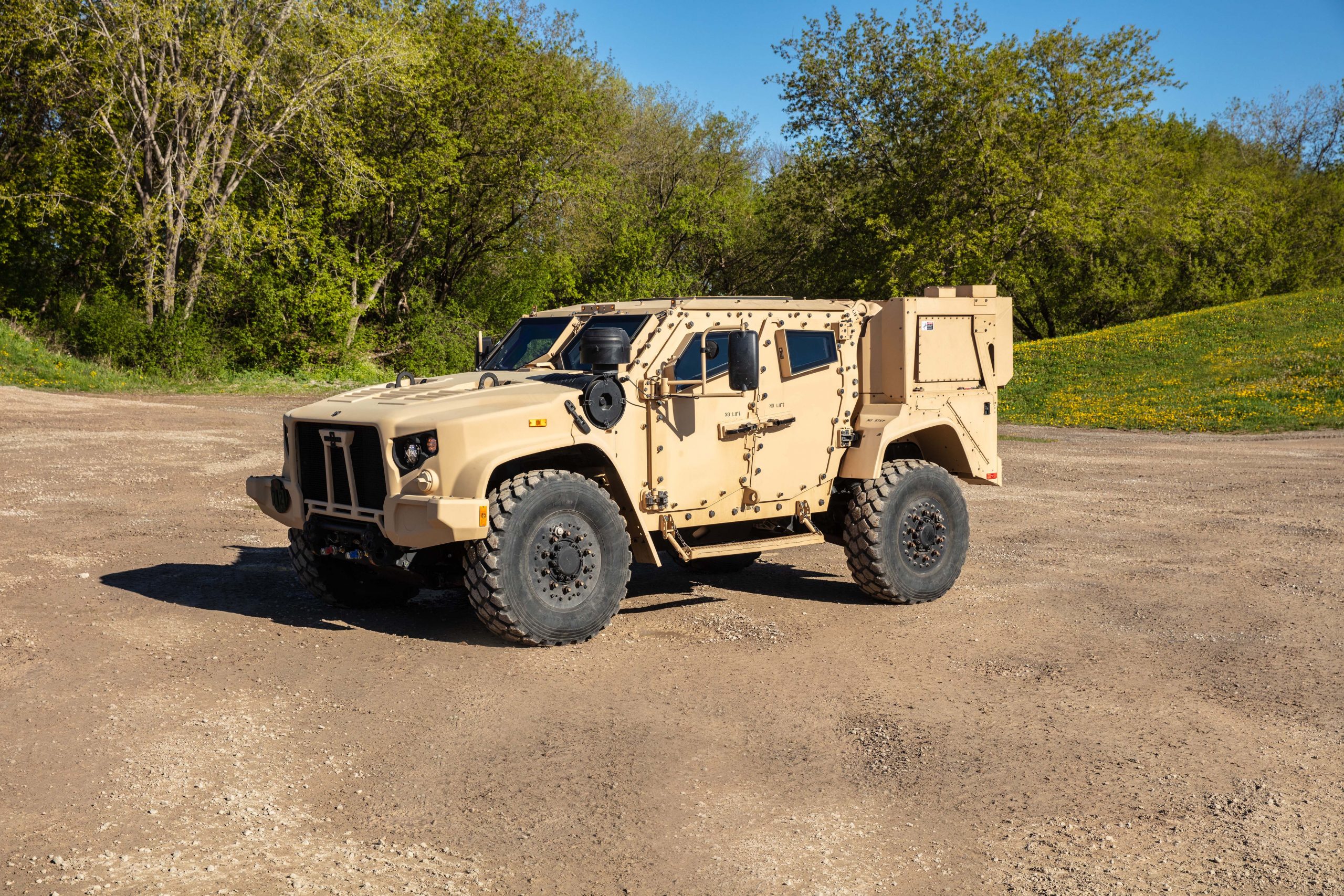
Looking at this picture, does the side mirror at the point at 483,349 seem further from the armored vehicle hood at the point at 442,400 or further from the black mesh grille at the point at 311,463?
the black mesh grille at the point at 311,463

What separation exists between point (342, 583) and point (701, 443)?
2843 millimetres

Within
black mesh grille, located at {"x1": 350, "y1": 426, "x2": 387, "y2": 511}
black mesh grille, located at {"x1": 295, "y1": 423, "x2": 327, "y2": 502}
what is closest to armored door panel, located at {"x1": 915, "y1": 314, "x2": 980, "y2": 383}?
black mesh grille, located at {"x1": 350, "y1": 426, "x2": 387, "y2": 511}

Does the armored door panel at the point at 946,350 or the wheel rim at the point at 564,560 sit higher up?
the armored door panel at the point at 946,350

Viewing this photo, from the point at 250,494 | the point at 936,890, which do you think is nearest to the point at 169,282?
the point at 250,494

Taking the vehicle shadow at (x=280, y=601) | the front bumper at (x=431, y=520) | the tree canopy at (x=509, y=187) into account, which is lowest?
the vehicle shadow at (x=280, y=601)

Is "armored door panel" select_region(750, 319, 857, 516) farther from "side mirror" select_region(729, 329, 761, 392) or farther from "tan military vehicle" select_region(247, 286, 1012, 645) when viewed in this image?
"side mirror" select_region(729, 329, 761, 392)

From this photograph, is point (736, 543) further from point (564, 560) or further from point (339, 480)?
point (339, 480)

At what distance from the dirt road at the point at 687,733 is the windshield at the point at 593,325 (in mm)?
1910

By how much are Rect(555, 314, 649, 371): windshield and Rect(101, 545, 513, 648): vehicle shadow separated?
6.41 ft

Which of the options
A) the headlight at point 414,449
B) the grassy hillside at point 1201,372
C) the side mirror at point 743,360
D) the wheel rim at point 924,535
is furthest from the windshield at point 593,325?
the grassy hillside at point 1201,372

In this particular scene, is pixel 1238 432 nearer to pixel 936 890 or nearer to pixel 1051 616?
pixel 1051 616

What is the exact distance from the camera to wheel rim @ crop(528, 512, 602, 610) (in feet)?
24.2

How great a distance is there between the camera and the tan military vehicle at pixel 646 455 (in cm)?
726

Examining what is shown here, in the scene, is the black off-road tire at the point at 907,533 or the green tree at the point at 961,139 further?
the green tree at the point at 961,139
